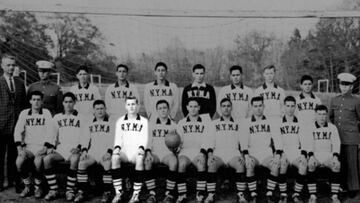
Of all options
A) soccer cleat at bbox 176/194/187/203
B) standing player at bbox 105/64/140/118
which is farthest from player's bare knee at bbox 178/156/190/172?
standing player at bbox 105/64/140/118

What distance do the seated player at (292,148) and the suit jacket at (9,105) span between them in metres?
3.52

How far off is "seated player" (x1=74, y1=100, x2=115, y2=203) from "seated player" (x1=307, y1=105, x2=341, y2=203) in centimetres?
243

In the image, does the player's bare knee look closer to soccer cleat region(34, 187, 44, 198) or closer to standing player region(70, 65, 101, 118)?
standing player region(70, 65, 101, 118)

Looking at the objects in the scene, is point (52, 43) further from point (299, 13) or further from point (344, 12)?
point (344, 12)

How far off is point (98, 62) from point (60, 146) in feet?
7.01

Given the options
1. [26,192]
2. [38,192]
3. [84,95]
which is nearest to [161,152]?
[84,95]

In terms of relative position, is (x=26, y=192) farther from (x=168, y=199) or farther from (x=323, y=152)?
(x=323, y=152)

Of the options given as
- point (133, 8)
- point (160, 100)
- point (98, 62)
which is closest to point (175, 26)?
point (133, 8)

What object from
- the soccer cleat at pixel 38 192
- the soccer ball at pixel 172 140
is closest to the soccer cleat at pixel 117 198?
the soccer ball at pixel 172 140

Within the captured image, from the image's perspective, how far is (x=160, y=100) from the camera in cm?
533

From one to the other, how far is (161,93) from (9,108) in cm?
204

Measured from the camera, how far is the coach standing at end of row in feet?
17.4

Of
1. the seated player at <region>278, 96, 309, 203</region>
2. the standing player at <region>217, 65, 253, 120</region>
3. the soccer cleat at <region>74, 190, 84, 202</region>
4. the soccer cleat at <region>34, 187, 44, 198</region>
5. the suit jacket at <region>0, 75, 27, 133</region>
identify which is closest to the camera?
the seated player at <region>278, 96, 309, 203</region>

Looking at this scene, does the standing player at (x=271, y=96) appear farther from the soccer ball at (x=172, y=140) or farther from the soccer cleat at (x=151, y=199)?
the soccer cleat at (x=151, y=199)
